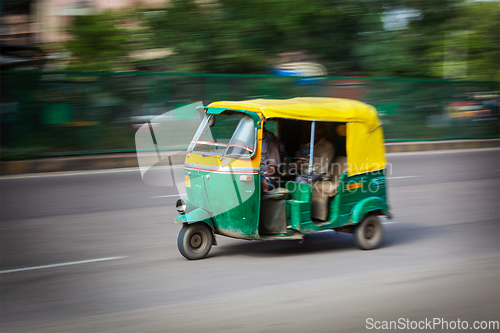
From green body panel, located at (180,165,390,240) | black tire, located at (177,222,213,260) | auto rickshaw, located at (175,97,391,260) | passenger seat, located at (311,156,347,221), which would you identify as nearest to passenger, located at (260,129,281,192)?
auto rickshaw, located at (175,97,391,260)

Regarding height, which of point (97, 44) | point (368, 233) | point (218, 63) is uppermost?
point (97, 44)

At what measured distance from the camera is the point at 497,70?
28859 mm

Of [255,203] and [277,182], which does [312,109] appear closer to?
[277,182]

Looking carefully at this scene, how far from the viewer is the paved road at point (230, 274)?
4.83m

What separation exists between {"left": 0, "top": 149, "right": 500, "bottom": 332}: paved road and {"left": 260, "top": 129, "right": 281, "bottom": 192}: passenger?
0.97m

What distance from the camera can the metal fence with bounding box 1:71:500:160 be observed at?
1372 cm

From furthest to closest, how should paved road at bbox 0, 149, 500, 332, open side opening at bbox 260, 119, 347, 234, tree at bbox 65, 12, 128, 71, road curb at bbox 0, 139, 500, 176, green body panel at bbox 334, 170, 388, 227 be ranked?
tree at bbox 65, 12, 128, 71 → road curb at bbox 0, 139, 500, 176 → green body panel at bbox 334, 170, 388, 227 → open side opening at bbox 260, 119, 347, 234 → paved road at bbox 0, 149, 500, 332

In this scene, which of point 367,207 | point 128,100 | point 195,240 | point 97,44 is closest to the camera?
point 195,240

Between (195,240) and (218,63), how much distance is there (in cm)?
1389

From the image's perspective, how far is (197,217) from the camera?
643 centimetres

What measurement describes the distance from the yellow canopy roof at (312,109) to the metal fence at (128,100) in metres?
8.46

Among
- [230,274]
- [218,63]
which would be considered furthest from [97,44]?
[230,274]

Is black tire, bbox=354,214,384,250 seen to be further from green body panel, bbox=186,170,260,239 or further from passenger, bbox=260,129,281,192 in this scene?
green body panel, bbox=186,170,260,239

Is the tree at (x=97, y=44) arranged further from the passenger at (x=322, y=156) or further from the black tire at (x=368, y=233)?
the black tire at (x=368, y=233)
